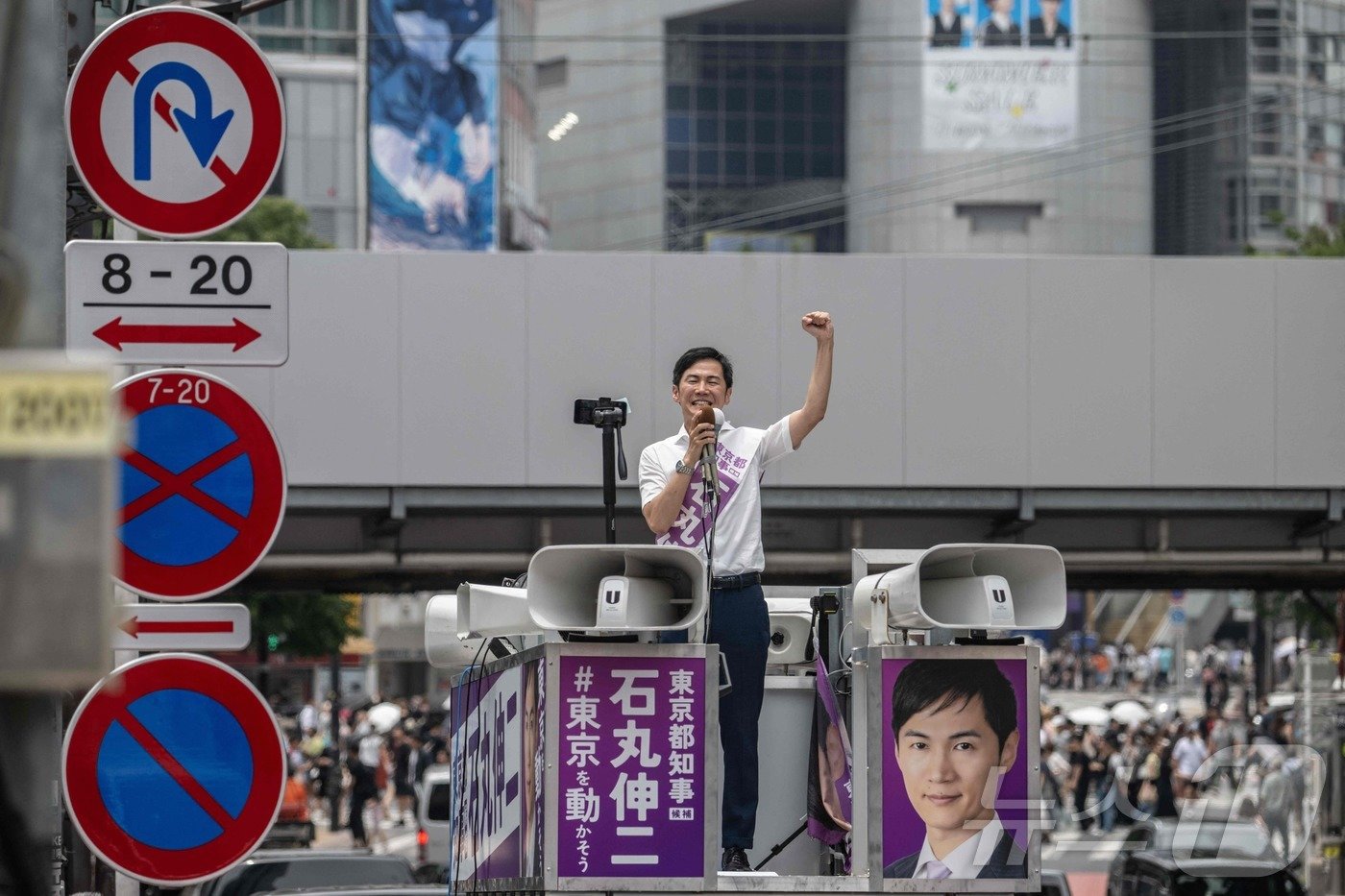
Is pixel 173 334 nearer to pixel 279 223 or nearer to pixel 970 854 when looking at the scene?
pixel 970 854

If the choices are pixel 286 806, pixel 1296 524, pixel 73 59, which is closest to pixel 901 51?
pixel 286 806

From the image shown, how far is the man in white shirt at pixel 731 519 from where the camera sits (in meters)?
6.33

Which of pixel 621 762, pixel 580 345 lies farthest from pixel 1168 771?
pixel 621 762

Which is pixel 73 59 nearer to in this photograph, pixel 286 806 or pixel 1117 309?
pixel 1117 309

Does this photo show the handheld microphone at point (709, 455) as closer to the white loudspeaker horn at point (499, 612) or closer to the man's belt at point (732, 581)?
the man's belt at point (732, 581)

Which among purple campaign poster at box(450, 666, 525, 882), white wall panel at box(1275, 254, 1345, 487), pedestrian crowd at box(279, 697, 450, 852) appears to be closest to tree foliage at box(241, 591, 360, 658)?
pedestrian crowd at box(279, 697, 450, 852)

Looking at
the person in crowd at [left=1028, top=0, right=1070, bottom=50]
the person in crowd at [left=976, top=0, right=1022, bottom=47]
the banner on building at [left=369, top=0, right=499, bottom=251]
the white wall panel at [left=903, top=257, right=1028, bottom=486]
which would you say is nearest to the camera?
the white wall panel at [left=903, top=257, right=1028, bottom=486]

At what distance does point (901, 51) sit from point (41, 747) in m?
104

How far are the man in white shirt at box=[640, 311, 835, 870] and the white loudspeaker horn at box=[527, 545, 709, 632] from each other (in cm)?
73

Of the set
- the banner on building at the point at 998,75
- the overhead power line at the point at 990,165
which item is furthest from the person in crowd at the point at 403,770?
the banner on building at the point at 998,75

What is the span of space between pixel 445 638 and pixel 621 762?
1635mm

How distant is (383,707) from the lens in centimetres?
4212

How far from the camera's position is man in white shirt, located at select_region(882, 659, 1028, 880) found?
5.62 m

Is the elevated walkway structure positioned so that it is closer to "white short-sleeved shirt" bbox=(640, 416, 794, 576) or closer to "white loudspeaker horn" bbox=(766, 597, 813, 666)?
"white loudspeaker horn" bbox=(766, 597, 813, 666)
